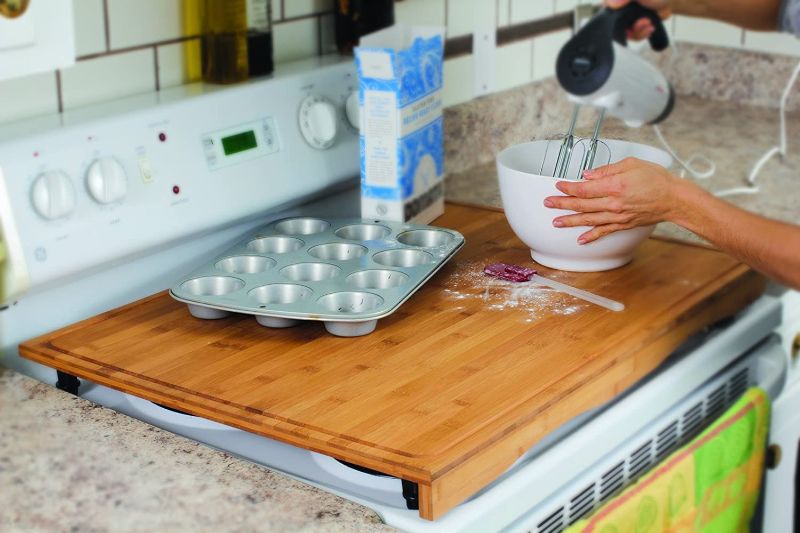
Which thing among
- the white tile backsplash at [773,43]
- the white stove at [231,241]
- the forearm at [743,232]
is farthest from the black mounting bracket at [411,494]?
the white tile backsplash at [773,43]

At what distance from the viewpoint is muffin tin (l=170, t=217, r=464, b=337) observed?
1254 millimetres

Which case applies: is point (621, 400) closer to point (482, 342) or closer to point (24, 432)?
point (482, 342)

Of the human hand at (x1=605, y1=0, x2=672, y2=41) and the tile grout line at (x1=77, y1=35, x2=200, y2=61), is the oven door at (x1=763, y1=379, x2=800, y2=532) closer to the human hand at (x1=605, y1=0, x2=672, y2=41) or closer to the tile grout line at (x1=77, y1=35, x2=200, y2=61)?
the human hand at (x1=605, y1=0, x2=672, y2=41)

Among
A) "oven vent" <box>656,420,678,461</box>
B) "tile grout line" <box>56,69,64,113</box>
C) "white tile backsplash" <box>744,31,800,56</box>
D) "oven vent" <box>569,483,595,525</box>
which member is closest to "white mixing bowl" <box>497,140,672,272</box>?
"oven vent" <box>656,420,678,461</box>

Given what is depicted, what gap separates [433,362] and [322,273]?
0.73ft

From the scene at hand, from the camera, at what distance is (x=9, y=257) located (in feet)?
3.73

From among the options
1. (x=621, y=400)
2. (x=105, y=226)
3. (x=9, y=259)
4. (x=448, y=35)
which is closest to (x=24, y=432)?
(x=9, y=259)

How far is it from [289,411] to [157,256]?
40 centimetres

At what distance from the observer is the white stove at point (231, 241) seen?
1.14 meters

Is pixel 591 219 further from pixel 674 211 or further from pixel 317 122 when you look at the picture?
pixel 317 122

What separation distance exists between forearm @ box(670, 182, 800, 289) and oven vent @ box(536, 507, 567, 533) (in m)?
0.39

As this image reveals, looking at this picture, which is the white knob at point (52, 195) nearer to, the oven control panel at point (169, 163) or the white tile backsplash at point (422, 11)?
the oven control panel at point (169, 163)

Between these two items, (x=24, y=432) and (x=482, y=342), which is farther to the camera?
(x=482, y=342)

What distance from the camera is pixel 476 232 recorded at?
161 cm
